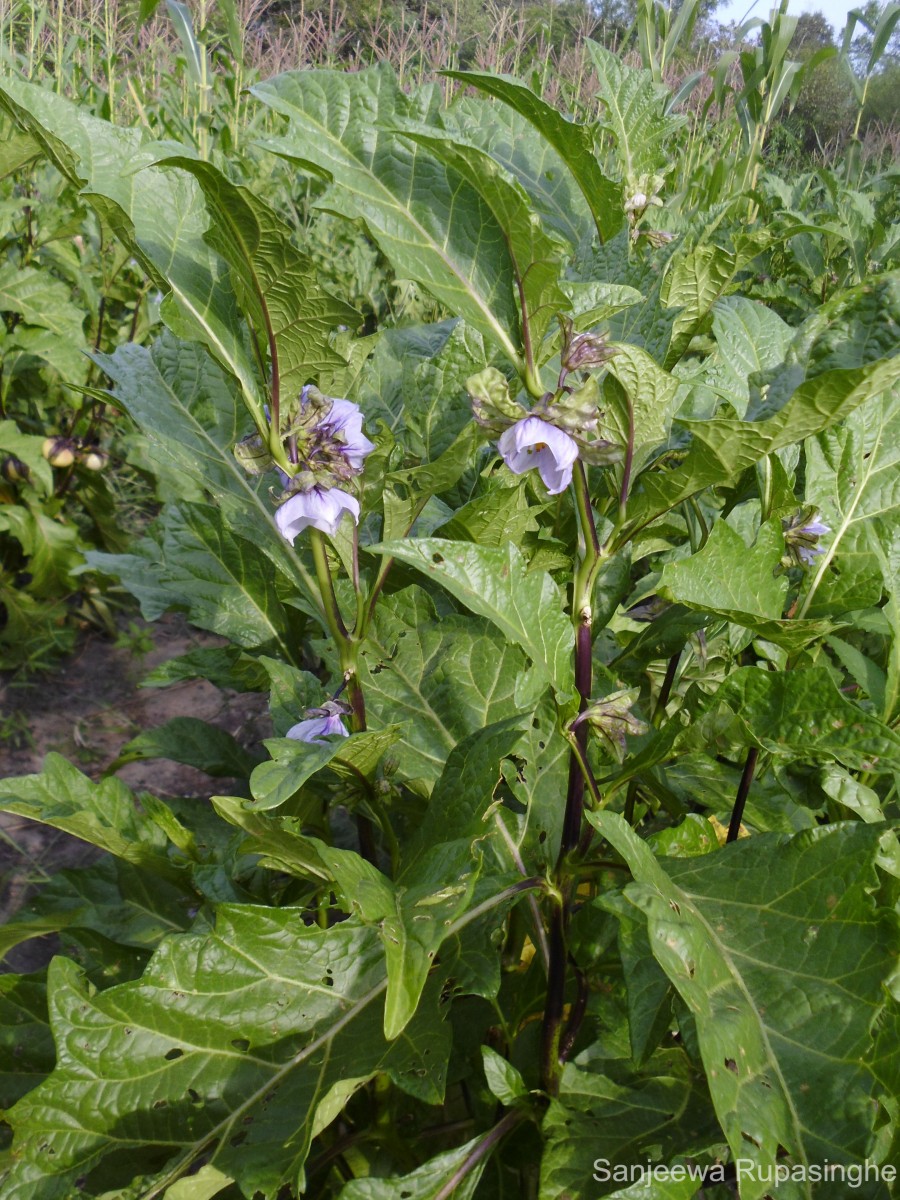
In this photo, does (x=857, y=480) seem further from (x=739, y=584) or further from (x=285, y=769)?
(x=285, y=769)

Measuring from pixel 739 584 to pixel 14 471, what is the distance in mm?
2152

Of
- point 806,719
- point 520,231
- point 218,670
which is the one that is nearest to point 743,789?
point 806,719

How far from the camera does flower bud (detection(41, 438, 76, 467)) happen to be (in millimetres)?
2436

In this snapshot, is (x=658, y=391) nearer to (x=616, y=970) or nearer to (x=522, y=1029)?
(x=616, y=970)

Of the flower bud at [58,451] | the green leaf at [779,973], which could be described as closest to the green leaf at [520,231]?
the green leaf at [779,973]

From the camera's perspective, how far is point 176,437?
39.6 inches

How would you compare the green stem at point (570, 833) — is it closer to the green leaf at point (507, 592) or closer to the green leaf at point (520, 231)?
the green leaf at point (507, 592)

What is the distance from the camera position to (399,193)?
32.1 inches

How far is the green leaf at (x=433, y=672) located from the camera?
3.29ft

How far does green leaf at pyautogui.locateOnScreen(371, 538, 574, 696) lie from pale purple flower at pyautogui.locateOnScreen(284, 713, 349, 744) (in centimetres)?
22

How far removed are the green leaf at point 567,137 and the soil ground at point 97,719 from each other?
1.42 m

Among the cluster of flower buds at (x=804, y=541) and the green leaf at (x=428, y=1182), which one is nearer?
the green leaf at (x=428, y=1182)

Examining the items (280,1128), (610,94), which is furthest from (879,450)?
(280,1128)

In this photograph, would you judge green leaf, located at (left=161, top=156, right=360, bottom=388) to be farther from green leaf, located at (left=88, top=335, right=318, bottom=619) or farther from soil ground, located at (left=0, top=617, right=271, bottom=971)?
soil ground, located at (left=0, top=617, right=271, bottom=971)
